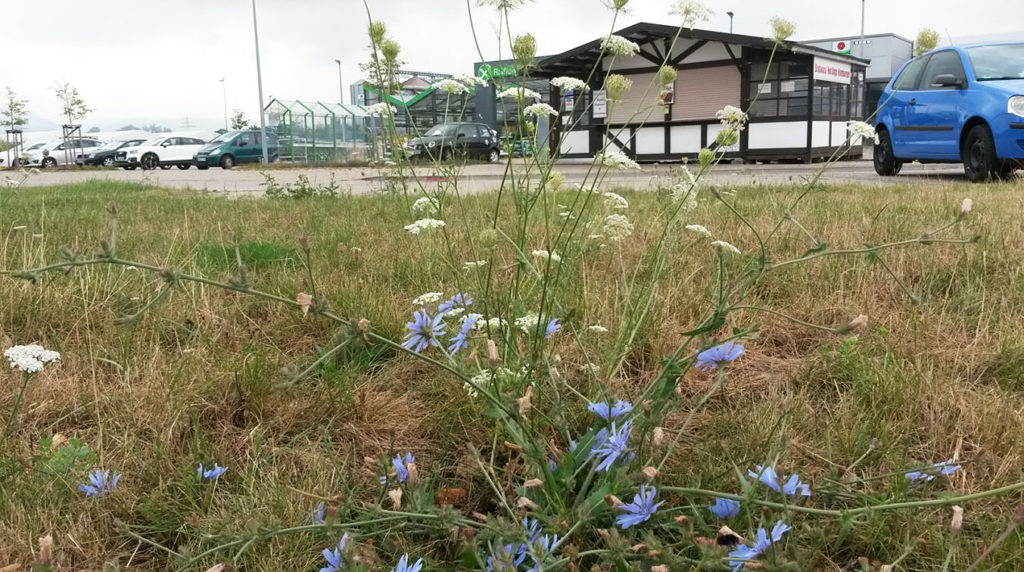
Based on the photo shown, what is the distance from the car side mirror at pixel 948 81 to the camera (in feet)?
24.5

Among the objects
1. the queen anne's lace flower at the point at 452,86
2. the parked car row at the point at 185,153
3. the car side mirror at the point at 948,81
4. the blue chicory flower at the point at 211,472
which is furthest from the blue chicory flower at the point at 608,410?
the parked car row at the point at 185,153

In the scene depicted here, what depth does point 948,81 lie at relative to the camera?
750 centimetres

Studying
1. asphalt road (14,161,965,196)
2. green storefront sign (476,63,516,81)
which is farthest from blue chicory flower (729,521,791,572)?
asphalt road (14,161,965,196)

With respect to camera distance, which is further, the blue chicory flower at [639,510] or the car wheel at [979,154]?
the car wheel at [979,154]

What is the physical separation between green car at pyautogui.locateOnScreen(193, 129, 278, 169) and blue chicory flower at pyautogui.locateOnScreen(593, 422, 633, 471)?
2924 centimetres

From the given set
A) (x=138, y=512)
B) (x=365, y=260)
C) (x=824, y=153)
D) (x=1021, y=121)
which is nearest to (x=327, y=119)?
(x=824, y=153)

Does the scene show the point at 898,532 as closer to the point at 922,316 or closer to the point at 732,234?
the point at 922,316

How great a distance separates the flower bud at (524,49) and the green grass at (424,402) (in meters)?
0.40

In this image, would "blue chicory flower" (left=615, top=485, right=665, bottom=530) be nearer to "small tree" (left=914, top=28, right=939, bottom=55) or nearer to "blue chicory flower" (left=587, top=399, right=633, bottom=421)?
"blue chicory flower" (left=587, top=399, right=633, bottom=421)

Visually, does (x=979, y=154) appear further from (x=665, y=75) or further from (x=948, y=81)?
(x=665, y=75)

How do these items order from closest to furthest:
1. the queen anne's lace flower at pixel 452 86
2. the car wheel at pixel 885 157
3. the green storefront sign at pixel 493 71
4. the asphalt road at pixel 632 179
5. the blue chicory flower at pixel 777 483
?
the blue chicory flower at pixel 777 483, the green storefront sign at pixel 493 71, the queen anne's lace flower at pixel 452 86, the asphalt road at pixel 632 179, the car wheel at pixel 885 157

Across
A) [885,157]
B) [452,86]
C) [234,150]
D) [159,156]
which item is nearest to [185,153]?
[159,156]

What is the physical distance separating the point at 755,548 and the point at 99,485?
103cm

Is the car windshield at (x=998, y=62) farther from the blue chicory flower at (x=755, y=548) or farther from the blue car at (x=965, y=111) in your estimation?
the blue chicory flower at (x=755, y=548)
